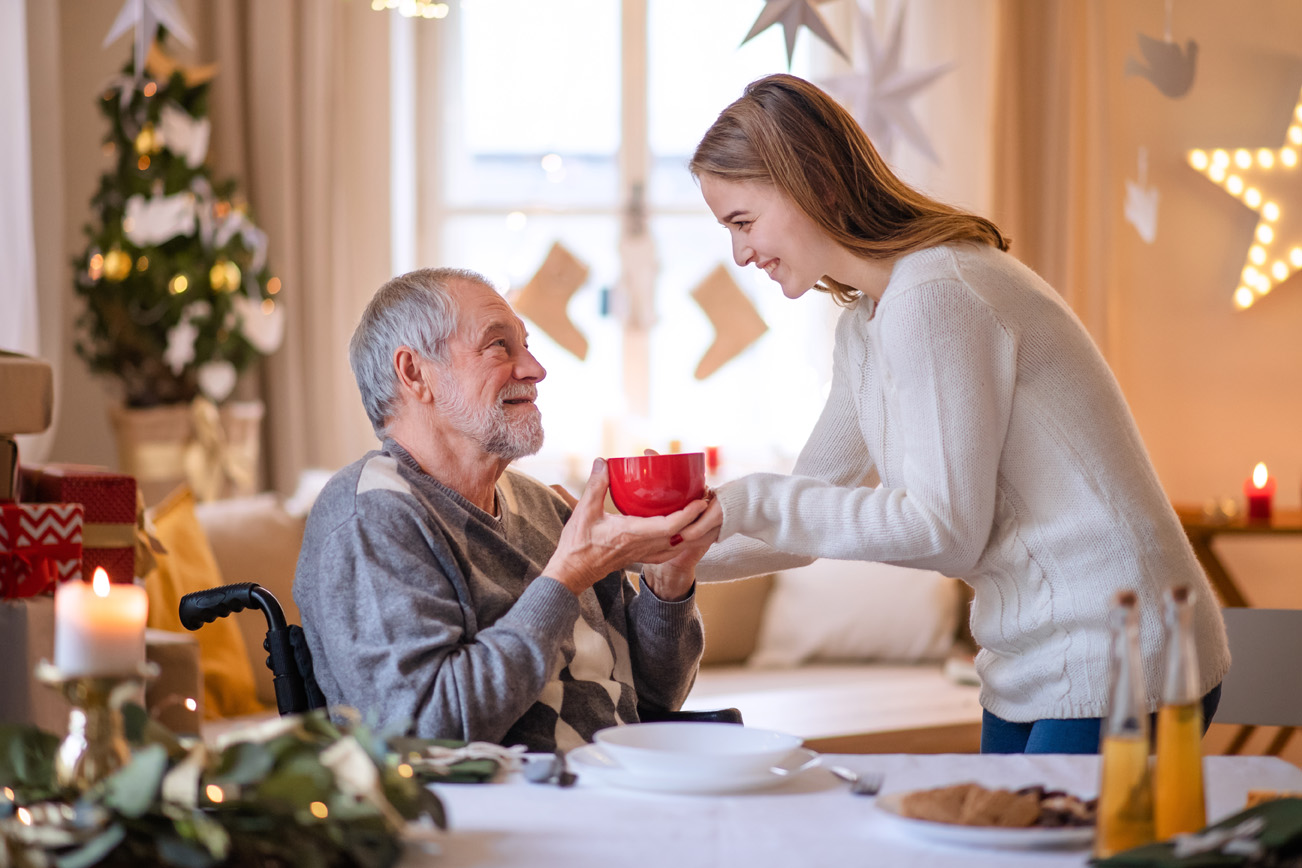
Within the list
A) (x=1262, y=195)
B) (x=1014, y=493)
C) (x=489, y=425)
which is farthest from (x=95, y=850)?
(x=1262, y=195)

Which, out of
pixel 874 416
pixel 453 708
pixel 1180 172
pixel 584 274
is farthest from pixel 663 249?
pixel 453 708

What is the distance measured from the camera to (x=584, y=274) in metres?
4.61

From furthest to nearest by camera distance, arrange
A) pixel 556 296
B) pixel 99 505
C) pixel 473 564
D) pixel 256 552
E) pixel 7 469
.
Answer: pixel 556 296 < pixel 256 552 < pixel 99 505 < pixel 7 469 < pixel 473 564

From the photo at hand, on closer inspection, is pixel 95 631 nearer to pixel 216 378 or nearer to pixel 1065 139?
pixel 216 378

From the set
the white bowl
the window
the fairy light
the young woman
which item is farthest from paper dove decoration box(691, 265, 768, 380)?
the white bowl

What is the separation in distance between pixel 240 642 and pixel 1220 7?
3.99 metres

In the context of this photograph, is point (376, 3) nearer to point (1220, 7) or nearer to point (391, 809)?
point (1220, 7)

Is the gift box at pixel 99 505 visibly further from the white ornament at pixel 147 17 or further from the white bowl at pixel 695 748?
the white ornament at pixel 147 17

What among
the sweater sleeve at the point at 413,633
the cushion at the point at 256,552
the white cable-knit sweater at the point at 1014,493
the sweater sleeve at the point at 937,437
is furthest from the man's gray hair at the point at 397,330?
the cushion at the point at 256,552

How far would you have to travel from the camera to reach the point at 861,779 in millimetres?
1149

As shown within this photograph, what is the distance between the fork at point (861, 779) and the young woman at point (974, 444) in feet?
1.12

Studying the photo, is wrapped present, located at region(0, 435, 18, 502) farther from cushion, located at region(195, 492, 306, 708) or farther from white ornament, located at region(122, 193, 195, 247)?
white ornament, located at region(122, 193, 195, 247)

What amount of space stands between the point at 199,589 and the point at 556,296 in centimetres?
204

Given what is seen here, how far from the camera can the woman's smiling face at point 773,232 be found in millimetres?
1614
